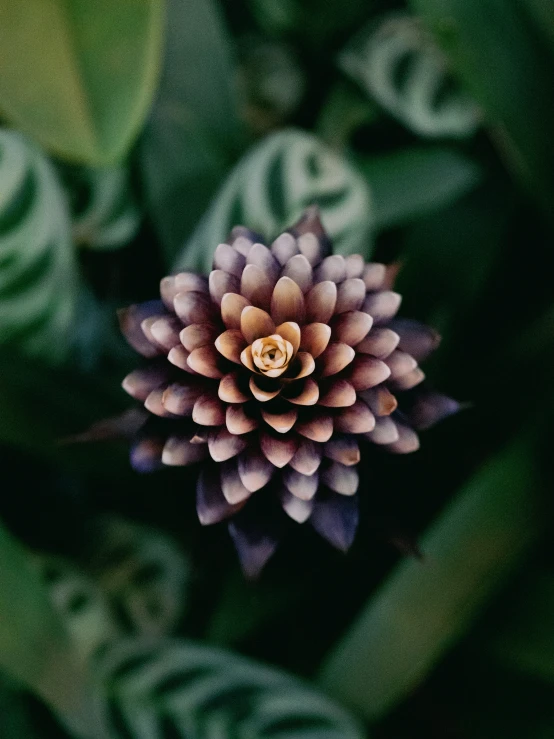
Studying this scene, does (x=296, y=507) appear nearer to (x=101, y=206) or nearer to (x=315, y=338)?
(x=315, y=338)

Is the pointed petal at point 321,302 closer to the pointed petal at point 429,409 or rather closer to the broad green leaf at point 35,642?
the pointed petal at point 429,409

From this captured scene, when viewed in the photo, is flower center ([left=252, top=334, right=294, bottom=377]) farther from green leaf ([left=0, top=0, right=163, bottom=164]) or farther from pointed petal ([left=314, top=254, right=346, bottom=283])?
green leaf ([left=0, top=0, right=163, bottom=164])

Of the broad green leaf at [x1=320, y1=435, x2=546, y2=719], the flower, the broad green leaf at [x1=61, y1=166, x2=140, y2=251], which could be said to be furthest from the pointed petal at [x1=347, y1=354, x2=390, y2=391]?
the broad green leaf at [x1=61, y1=166, x2=140, y2=251]

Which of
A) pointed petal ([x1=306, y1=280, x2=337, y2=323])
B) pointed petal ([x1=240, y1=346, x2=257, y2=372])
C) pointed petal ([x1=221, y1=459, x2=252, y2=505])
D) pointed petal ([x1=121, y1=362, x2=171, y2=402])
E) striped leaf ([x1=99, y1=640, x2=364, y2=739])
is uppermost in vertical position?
pointed petal ([x1=306, y1=280, x2=337, y2=323])

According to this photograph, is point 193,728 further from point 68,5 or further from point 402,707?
point 68,5

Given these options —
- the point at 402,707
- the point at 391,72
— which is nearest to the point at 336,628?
the point at 402,707

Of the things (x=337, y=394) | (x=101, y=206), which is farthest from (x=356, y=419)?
(x=101, y=206)
